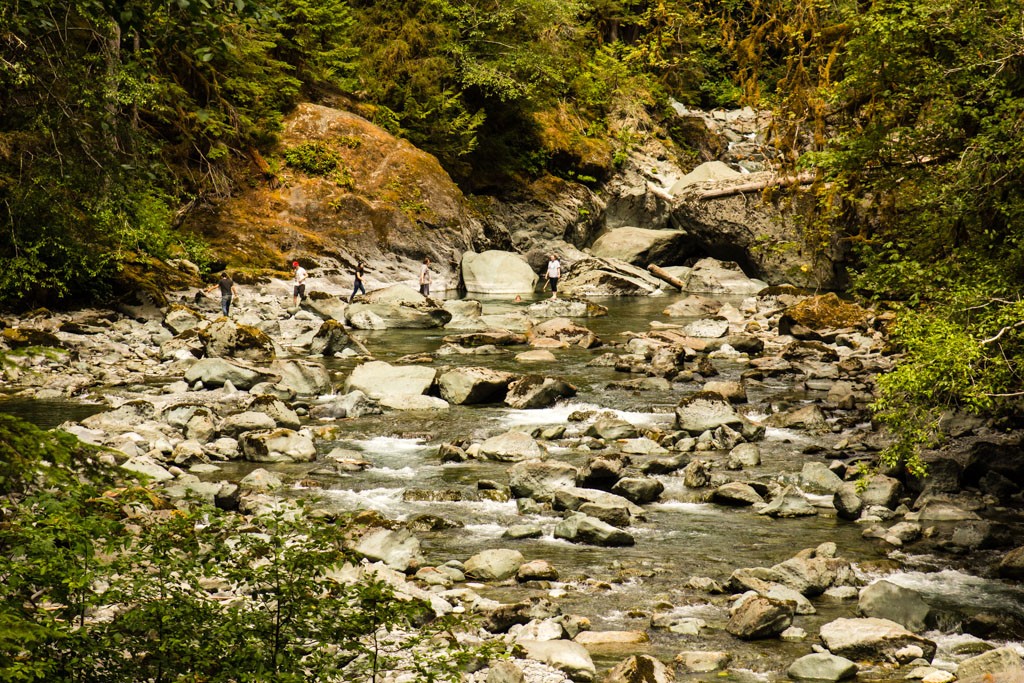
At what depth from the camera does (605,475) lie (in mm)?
12250

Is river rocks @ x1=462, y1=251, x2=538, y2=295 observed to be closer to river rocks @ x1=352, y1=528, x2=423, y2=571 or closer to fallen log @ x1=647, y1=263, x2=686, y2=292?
fallen log @ x1=647, y1=263, x2=686, y2=292

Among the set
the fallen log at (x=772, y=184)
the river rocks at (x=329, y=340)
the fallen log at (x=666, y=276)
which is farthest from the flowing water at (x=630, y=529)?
the fallen log at (x=666, y=276)

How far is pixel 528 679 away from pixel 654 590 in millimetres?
2592

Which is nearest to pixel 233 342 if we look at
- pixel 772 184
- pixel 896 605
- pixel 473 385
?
pixel 473 385

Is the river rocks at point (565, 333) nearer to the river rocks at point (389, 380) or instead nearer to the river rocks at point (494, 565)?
the river rocks at point (389, 380)

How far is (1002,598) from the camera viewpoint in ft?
28.1

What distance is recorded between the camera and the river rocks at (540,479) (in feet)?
38.3

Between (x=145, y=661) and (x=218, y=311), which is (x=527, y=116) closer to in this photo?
(x=218, y=311)

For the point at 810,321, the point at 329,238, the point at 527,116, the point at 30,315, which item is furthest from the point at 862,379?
the point at 527,116

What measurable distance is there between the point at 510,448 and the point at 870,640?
23.9 feet

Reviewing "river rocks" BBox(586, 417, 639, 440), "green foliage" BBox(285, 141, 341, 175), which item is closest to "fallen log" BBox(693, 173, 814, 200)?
"river rocks" BBox(586, 417, 639, 440)

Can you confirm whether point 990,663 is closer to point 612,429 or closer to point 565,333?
point 612,429

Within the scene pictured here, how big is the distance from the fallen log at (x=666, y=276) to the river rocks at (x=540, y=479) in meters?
27.0

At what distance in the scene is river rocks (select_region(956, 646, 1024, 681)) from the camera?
6547 mm
